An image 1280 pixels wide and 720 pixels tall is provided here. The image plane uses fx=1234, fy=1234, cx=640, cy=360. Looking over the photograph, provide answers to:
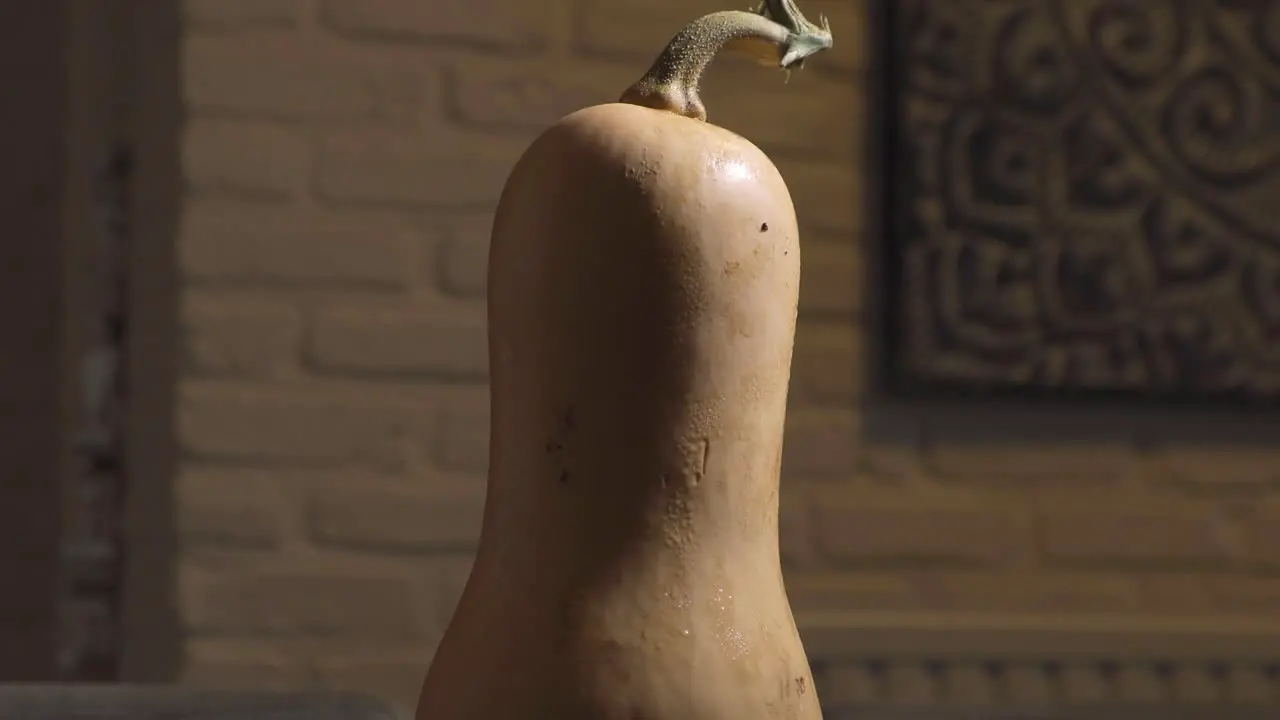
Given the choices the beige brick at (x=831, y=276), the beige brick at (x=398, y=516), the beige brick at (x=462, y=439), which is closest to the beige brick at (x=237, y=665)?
the beige brick at (x=398, y=516)

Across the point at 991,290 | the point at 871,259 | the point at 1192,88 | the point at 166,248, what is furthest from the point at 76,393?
the point at 1192,88

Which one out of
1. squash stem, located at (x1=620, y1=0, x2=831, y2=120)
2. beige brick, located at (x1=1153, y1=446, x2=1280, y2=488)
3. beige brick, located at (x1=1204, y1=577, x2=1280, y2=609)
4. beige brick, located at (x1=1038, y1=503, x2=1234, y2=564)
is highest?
squash stem, located at (x1=620, y1=0, x2=831, y2=120)

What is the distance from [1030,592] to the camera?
133 cm

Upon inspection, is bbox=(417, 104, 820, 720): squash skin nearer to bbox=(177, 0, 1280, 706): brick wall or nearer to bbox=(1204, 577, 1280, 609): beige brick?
bbox=(177, 0, 1280, 706): brick wall

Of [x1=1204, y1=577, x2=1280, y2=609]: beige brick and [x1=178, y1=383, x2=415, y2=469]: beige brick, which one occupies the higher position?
[x1=178, y1=383, x2=415, y2=469]: beige brick

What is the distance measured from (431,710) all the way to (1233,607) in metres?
1.19

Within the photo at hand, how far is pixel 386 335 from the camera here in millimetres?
1186

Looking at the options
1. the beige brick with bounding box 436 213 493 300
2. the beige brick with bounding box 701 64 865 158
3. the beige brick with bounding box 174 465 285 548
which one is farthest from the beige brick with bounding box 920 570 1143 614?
the beige brick with bounding box 174 465 285 548

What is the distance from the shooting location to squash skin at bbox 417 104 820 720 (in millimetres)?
421

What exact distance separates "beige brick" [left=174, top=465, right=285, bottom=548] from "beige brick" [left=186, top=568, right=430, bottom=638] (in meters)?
0.04

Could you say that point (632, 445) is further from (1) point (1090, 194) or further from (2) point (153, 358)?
(1) point (1090, 194)

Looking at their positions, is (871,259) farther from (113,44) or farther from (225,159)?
(113,44)

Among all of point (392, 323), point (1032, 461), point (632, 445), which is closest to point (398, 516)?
point (392, 323)

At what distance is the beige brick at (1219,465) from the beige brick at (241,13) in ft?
3.32
